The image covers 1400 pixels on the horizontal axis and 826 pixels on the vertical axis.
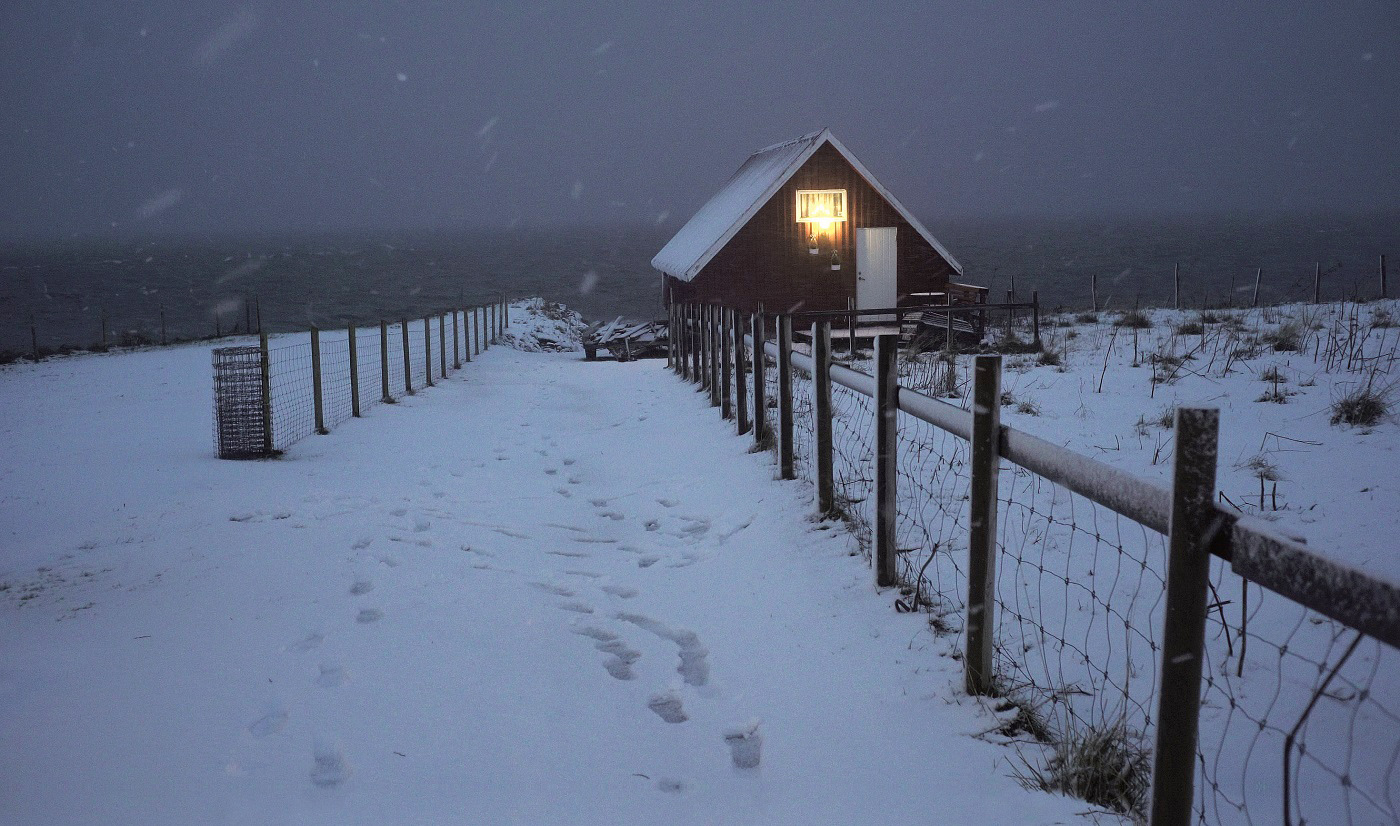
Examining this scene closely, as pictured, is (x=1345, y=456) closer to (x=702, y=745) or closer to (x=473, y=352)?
(x=702, y=745)

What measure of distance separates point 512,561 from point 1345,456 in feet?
20.2

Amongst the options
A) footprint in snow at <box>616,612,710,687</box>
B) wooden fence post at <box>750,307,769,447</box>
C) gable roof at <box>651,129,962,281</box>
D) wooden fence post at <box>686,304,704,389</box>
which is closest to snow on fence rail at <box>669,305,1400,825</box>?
footprint in snow at <box>616,612,710,687</box>

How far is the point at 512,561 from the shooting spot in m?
6.04

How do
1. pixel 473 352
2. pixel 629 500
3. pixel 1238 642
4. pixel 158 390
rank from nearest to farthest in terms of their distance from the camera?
1. pixel 1238 642
2. pixel 629 500
3. pixel 158 390
4. pixel 473 352

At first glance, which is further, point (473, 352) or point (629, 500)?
point (473, 352)

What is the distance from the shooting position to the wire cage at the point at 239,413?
948 centimetres

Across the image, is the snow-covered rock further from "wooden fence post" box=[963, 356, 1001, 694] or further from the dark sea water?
"wooden fence post" box=[963, 356, 1001, 694]

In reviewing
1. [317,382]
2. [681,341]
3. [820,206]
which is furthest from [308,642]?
[820,206]

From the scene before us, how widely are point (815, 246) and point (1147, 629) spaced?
19.2 meters

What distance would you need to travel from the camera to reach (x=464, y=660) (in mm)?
4410

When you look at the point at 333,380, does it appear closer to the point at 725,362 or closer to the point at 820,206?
the point at 725,362

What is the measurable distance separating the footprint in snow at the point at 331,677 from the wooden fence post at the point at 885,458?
2645 millimetres

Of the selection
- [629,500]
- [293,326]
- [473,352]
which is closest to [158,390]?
[473,352]

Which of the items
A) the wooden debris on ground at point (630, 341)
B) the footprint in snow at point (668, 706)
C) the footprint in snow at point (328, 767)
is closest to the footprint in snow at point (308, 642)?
the footprint in snow at point (328, 767)
